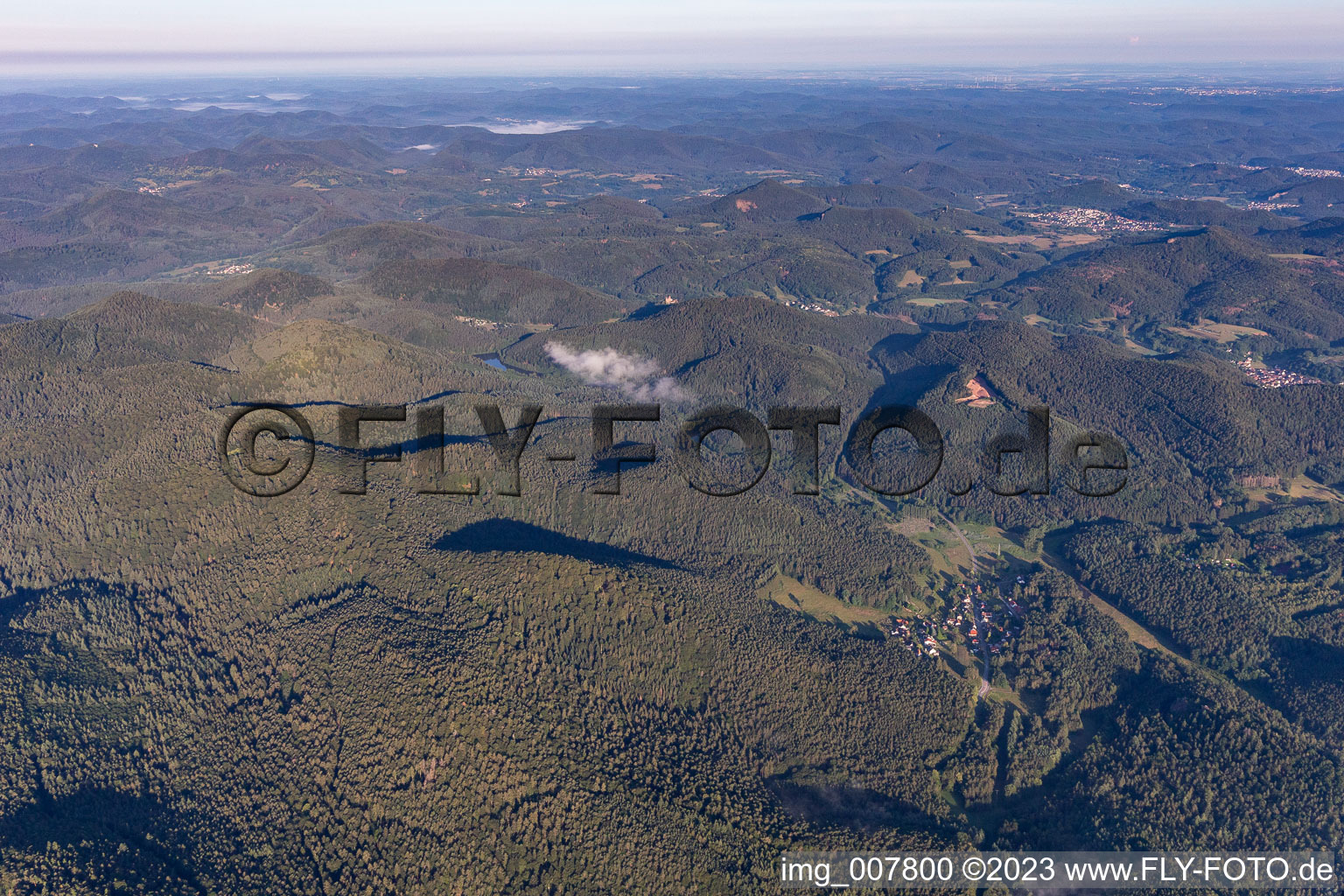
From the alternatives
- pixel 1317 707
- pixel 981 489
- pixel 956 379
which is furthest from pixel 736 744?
pixel 956 379

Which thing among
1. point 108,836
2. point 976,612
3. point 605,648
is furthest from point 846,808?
point 108,836

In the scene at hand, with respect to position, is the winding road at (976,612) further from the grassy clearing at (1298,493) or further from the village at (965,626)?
the grassy clearing at (1298,493)

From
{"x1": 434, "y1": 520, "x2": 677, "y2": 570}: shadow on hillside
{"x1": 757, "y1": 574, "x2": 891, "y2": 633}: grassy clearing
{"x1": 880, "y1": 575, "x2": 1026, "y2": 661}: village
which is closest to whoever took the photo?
{"x1": 434, "y1": 520, "x2": 677, "y2": 570}: shadow on hillside

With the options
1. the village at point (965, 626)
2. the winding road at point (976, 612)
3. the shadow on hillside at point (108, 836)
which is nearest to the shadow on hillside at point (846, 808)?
the winding road at point (976, 612)

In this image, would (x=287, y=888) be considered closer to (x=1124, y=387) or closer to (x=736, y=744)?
(x=736, y=744)

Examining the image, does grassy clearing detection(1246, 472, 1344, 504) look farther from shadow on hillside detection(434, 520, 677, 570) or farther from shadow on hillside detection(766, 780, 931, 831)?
shadow on hillside detection(434, 520, 677, 570)

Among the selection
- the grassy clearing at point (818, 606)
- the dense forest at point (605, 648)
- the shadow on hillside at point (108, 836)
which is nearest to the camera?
the shadow on hillside at point (108, 836)

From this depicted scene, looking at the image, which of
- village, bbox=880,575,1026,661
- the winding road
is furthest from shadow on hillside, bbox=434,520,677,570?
the winding road

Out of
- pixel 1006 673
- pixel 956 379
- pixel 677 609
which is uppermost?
pixel 956 379
